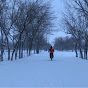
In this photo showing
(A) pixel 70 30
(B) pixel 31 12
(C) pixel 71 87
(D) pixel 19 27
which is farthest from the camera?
(A) pixel 70 30

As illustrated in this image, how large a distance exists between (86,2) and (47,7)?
4359 millimetres

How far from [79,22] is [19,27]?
9001 millimetres

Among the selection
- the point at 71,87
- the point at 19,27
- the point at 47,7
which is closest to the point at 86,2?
the point at 47,7

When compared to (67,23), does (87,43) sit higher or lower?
lower

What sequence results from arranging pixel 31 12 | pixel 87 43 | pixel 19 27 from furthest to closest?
pixel 87 43 < pixel 19 27 < pixel 31 12

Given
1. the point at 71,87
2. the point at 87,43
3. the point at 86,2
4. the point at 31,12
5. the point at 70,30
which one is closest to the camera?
the point at 71,87

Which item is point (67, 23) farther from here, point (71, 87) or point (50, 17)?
point (71, 87)

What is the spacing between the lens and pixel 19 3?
17.4m

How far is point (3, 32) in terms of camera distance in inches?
686

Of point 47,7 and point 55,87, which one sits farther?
point 47,7

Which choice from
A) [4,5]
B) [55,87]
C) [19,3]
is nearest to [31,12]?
[19,3]

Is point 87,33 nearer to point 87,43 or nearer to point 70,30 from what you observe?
point 87,43

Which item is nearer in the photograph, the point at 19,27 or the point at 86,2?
the point at 86,2

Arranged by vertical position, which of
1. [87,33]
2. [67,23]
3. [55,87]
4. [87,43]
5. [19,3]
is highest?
[19,3]
